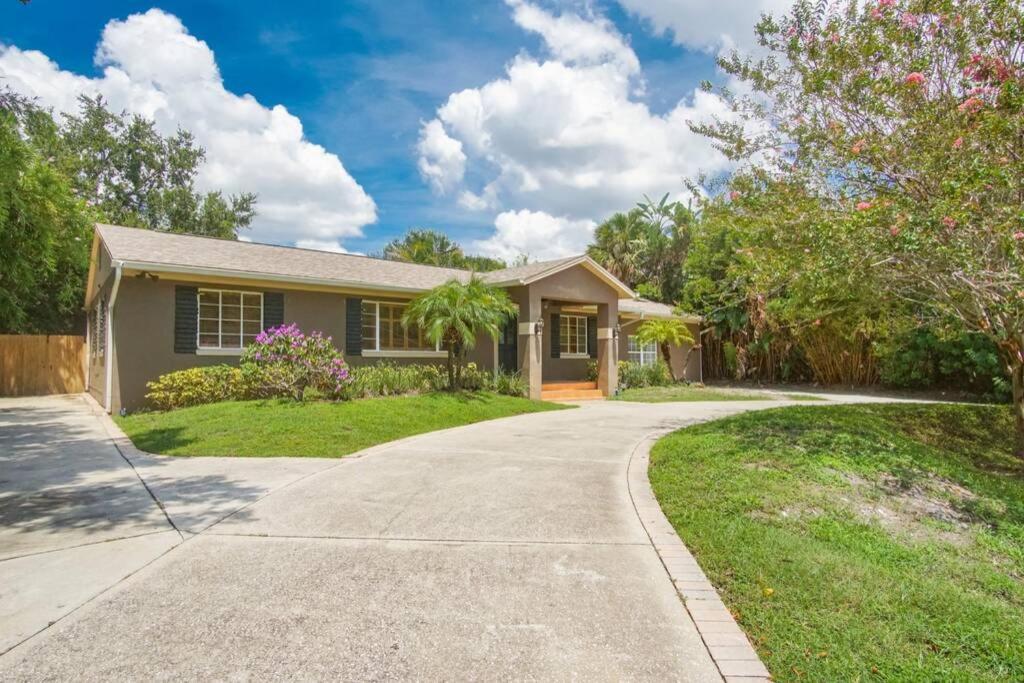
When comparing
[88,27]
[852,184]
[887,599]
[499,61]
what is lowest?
[887,599]

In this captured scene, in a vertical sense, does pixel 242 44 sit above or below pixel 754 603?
above

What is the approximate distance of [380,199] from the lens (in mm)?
26047

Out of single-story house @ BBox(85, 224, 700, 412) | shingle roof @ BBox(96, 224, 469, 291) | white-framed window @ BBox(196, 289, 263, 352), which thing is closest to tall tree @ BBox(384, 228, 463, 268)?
single-story house @ BBox(85, 224, 700, 412)

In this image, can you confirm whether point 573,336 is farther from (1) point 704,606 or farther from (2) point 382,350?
(1) point 704,606

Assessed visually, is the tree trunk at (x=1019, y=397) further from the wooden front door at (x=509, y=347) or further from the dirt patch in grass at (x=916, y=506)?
the wooden front door at (x=509, y=347)

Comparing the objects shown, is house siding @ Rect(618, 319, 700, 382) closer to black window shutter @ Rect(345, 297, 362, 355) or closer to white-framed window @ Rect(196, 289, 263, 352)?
black window shutter @ Rect(345, 297, 362, 355)

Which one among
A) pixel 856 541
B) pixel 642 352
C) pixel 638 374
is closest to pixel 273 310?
pixel 856 541

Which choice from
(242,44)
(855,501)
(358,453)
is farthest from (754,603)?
(242,44)

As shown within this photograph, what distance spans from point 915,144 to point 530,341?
9.96m

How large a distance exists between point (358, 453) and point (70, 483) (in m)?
3.37

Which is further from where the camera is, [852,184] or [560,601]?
[852,184]

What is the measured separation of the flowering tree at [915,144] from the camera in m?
6.88

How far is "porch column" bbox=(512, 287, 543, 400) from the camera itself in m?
16.0

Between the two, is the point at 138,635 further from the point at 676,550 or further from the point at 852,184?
the point at 852,184
